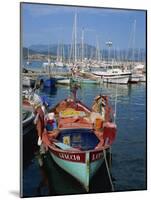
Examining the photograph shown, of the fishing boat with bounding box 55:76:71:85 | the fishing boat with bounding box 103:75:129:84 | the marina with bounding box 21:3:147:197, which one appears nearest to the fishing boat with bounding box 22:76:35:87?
the marina with bounding box 21:3:147:197

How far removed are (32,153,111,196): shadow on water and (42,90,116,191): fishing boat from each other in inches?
1.6

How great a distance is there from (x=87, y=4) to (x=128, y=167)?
1.63 m

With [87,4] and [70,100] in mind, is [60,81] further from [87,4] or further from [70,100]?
[87,4]

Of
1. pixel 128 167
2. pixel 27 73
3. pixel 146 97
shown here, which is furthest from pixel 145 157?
pixel 27 73

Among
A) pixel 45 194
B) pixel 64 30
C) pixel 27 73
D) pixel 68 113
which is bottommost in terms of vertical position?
pixel 45 194

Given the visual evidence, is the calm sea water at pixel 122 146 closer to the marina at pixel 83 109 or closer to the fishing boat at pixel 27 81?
the marina at pixel 83 109

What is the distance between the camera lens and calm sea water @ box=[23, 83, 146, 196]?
5.29 m

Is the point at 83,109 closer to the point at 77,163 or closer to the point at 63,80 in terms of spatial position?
the point at 63,80

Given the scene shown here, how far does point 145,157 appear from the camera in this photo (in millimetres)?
5555

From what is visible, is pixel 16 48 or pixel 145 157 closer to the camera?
pixel 16 48

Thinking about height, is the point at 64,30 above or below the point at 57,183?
above

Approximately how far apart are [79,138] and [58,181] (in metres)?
0.45

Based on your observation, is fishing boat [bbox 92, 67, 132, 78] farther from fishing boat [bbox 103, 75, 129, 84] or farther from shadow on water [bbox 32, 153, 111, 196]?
shadow on water [bbox 32, 153, 111, 196]

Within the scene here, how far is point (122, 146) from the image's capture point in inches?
A: 217
